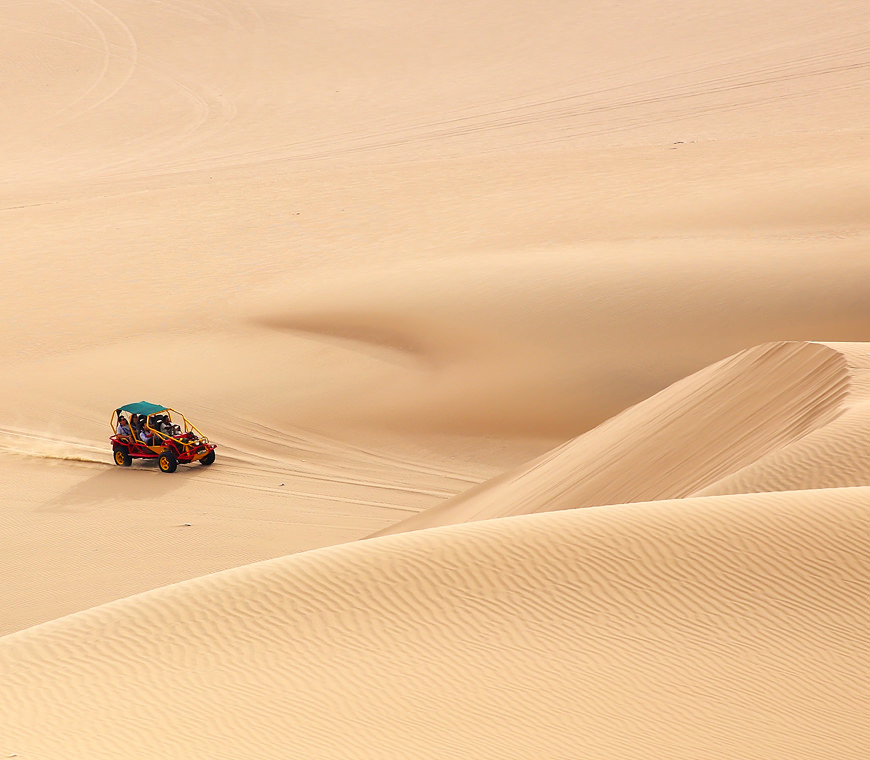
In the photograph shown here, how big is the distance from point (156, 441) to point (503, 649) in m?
8.60

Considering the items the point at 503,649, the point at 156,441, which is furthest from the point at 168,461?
the point at 503,649

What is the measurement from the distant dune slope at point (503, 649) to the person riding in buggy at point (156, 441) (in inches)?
277

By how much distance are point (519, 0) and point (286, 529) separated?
34965 mm

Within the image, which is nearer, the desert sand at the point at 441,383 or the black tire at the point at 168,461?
the desert sand at the point at 441,383

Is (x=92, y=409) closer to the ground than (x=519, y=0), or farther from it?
closer to the ground

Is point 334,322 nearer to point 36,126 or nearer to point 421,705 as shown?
point 421,705

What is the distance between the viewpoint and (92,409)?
1509 centimetres

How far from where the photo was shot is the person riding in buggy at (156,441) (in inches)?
528

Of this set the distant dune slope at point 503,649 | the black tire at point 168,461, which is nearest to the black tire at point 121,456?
the black tire at point 168,461

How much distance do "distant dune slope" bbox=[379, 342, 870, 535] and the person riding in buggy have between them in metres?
3.43

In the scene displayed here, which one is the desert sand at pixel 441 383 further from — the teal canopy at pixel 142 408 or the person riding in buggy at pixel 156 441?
the teal canopy at pixel 142 408

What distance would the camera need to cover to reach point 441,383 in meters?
15.2

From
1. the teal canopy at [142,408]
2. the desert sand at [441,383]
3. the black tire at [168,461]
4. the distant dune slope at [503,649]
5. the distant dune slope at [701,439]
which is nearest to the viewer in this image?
the distant dune slope at [503,649]

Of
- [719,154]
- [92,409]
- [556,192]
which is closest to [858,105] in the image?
[719,154]
